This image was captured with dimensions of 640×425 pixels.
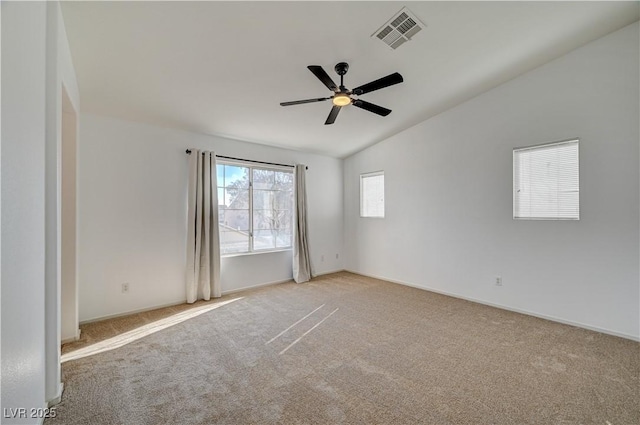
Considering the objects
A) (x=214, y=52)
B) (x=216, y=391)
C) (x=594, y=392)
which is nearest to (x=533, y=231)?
(x=594, y=392)

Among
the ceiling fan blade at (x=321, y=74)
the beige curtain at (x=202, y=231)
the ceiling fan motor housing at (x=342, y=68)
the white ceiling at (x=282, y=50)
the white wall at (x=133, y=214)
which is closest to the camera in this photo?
the white ceiling at (x=282, y=50)

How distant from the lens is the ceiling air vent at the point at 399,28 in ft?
7.62

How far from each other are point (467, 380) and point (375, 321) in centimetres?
126

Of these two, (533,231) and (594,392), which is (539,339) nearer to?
(594,392)

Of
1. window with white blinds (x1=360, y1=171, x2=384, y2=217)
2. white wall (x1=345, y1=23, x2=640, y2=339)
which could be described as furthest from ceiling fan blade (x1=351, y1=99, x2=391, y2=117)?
window with white blinds (x1=360, y1=171, x2=384, y2=217)

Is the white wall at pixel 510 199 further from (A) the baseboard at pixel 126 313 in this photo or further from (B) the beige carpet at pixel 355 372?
(A) the baseboard at pixel 126 313

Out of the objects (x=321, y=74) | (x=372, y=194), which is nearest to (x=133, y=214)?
(x=321, y=74)

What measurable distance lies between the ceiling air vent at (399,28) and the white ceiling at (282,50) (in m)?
0.05

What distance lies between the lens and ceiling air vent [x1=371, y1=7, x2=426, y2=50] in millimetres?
2321

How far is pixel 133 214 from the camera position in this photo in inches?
138

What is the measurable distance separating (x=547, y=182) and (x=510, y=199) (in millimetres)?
431

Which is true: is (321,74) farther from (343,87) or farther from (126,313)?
(126,313)

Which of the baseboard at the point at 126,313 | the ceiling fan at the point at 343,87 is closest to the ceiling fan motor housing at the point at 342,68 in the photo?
the ceiling fan at the point at 343,87

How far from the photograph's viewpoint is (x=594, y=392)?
6.54ft
